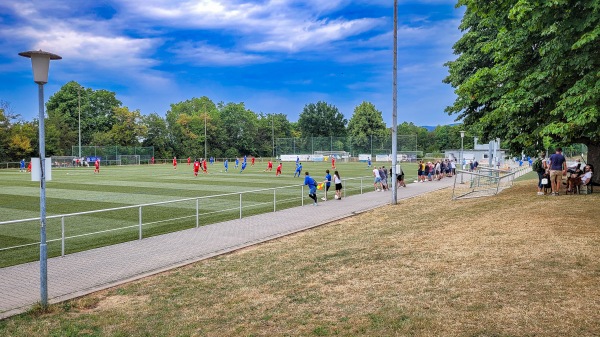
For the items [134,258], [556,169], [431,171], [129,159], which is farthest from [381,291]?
[129,159]

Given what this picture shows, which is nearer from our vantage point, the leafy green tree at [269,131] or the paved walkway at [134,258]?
the paved walkway at [134,258]

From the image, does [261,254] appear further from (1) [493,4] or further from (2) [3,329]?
(1) [493,4]

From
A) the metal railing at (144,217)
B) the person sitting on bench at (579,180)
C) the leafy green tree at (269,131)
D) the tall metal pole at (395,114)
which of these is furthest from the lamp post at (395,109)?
the leafy green tree at (269,131)

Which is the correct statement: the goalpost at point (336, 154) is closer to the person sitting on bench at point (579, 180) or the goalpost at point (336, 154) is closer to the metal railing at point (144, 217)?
the metal railing at point (144, 217)

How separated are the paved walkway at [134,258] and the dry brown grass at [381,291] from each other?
57cm

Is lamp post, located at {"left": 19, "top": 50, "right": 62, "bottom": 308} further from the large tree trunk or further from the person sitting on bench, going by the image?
the large tree trunk

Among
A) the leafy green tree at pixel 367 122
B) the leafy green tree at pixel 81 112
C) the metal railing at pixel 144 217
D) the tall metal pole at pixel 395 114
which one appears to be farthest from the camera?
the leafy green tree at pixel 367 122

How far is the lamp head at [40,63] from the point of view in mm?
6879

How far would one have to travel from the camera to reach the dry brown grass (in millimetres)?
5617

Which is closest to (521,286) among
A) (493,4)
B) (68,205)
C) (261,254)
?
(261,254)

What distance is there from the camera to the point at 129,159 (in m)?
76.2

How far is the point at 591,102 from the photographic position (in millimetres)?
8594

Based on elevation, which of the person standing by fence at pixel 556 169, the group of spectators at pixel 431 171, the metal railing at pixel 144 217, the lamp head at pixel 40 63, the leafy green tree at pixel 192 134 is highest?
the leafy green tree at pixel 192 134

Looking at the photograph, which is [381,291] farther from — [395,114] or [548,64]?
[395,114]
